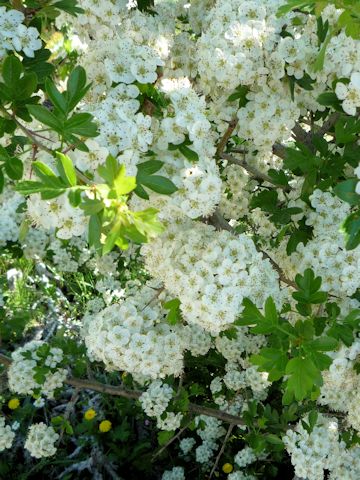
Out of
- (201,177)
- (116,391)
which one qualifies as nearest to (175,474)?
(116,391)

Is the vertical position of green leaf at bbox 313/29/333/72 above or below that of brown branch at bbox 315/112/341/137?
above

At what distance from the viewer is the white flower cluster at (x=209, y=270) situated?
5.47ft

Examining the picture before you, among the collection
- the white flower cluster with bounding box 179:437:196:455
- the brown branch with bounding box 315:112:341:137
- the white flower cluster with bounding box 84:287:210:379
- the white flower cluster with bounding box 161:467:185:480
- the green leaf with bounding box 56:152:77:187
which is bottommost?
the white flower cluster with bounding box 161:467:185:480

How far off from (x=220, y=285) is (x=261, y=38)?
0.72 m

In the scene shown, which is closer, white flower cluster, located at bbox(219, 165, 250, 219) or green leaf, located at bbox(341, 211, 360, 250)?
green leaf, located at bbox(341, 211, 360, 250)

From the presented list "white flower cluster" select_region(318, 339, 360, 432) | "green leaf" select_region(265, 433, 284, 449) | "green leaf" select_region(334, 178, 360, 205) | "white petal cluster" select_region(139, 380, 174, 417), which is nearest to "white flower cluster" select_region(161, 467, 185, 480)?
"white petal cluster" select_region(139, 380, 174, 417)

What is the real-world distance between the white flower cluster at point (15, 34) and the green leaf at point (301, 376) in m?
1.13

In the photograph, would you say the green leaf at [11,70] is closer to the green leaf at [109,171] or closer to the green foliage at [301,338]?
the green leaf at [109,171]

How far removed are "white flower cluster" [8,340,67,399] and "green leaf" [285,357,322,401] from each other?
60.4 inches

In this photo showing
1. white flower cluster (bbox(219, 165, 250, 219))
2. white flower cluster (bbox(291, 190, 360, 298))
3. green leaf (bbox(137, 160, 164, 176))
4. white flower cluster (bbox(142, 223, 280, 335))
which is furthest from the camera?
white flower cluster (bbox(219, 165, 250, 219))

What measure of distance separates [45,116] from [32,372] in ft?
5.95

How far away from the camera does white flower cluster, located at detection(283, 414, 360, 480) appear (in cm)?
250

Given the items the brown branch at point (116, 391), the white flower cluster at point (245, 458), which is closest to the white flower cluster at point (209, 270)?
the brown branch at point (116, 391)

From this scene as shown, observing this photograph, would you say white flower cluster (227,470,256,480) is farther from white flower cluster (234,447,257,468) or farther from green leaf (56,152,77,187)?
green leaf (56,152,77,187)
